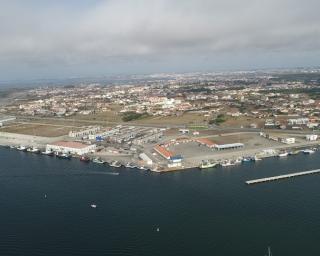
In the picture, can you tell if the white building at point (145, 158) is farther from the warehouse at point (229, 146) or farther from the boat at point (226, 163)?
the warehouse at point (229, 146)

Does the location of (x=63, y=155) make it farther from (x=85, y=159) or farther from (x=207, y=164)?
(x=207, y=164)

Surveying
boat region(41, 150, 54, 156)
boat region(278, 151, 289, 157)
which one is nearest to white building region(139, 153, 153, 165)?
boat region(41, 150, 54, 156)

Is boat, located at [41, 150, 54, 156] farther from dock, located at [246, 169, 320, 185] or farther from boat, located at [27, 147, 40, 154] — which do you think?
dock, located at [246, 169, 320, 185]

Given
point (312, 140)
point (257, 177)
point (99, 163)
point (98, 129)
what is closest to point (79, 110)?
point (98, 129)

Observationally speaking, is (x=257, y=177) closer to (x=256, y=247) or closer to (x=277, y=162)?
(x=277, y=162)

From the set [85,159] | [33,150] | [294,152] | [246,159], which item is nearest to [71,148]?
[85,159]

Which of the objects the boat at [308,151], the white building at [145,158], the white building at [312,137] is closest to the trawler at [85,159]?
the white building at [145,158]
